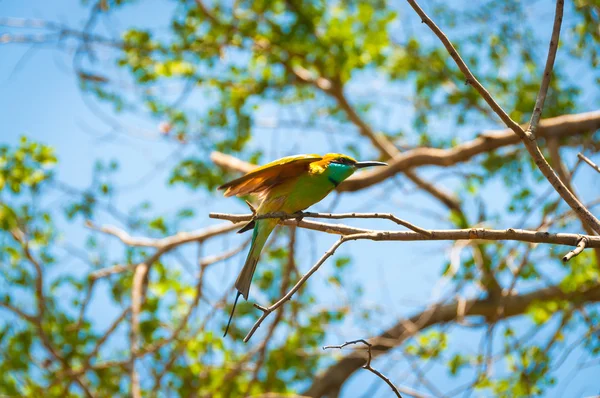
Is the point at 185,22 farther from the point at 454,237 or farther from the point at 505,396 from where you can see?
the point at 454,237

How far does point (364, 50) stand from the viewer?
550 cm

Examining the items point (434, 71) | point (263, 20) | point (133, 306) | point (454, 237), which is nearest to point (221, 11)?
point (263, 20)

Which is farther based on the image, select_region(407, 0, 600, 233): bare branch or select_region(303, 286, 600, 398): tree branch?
select_region(303, 286, 600, 398): tree branch

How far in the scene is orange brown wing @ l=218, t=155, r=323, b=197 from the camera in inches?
101

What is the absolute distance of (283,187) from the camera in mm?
2682

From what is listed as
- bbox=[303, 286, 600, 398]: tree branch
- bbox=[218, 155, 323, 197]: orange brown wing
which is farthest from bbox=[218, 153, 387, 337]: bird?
bbox=[303, 286, 600, 398]: tree branch

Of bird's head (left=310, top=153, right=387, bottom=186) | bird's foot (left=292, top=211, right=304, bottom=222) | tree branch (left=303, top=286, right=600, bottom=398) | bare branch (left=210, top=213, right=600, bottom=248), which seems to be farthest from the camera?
tree branch (left=303, top=286, right=600, bottom=398)

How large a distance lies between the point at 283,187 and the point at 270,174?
3.3 inches

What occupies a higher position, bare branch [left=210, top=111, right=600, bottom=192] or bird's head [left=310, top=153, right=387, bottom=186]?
bare branch [left=210, top=111, right=600, bottom=192]

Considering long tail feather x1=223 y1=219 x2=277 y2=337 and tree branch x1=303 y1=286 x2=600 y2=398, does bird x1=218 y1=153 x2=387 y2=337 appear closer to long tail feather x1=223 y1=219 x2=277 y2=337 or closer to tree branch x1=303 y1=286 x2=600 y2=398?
long tail feather x1=223 y1=219 x2=277 y2=337

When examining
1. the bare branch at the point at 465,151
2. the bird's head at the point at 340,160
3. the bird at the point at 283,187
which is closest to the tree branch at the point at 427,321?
the bare branch at the point at 465,151

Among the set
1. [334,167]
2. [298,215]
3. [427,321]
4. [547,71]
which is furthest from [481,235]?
[427,321]

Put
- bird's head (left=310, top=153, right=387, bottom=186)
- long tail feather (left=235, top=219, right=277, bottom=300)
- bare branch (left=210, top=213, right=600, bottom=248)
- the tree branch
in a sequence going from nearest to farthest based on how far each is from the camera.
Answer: bare branch (left=210, top=213, right=600, bottom=248) → long tail feather (left=235, top=219, right=277, bottom=300) → bird's head (left=310, top=153, right=387, bottom=186) → the tree branch

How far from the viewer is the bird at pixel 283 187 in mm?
2582
